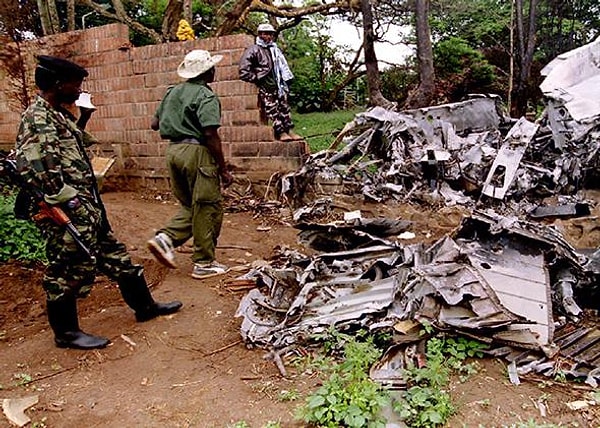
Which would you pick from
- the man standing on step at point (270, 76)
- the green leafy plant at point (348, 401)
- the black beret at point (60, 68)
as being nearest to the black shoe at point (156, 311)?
the green leafy plant at point (348, 401)

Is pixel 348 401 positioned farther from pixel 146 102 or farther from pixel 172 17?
pixel 172 17

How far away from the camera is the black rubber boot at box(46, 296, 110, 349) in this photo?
10.7 ft

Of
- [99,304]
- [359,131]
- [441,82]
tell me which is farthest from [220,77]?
[441,82]

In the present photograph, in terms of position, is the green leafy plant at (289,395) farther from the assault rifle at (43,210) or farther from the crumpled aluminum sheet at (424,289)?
the assault rifle at (43,210)

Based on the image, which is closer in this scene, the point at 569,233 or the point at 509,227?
the point at 509,227

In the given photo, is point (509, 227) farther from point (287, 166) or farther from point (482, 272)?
point (287, 166)

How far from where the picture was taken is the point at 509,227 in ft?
12.1

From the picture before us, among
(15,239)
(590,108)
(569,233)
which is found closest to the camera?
(15,239)

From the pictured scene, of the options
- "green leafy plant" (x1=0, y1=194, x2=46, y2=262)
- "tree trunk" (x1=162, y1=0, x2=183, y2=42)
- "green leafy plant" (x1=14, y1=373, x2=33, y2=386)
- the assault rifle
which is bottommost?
"green leafy plant" (x1=14, y1=373, x2=33, y2=386)

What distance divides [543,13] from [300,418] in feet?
49.3

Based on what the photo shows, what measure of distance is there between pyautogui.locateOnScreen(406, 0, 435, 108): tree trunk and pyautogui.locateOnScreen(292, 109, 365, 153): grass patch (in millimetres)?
1705

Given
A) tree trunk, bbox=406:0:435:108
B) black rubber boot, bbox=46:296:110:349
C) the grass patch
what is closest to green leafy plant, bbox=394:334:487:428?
black rubber boot, bbox=46:296:110:349

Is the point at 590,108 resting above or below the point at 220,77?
below

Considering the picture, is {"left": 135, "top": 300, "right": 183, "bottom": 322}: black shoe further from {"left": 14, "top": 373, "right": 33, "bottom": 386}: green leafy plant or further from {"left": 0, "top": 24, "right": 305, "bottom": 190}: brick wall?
{"left": 0, "top": 24, "right": 305, "bottom": 190}: brick wall
